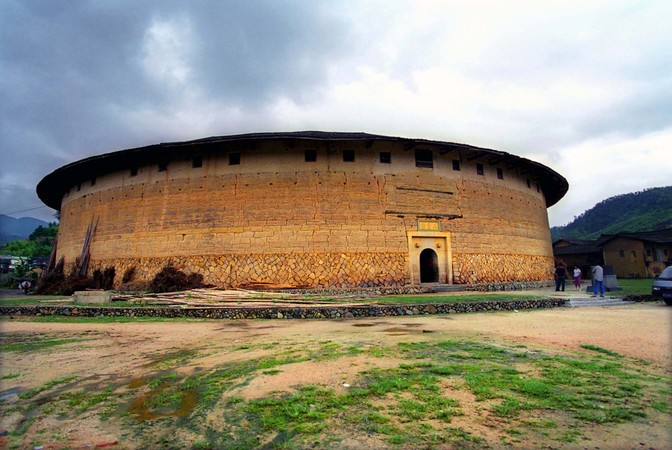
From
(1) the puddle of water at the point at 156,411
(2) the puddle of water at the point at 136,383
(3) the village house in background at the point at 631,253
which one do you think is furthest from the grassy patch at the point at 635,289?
(2) the puddle of water at the point at 136,383

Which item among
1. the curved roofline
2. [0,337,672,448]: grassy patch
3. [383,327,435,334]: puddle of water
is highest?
the curved roofline

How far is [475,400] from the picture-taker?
3.29m

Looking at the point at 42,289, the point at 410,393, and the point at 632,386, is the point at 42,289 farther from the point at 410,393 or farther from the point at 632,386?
the point at 632,386

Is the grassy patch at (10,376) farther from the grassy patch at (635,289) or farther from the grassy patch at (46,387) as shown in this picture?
the grassy patch at (635,289)

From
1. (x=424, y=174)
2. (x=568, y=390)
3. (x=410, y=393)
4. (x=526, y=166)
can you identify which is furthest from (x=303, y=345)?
(x=526, y=166)

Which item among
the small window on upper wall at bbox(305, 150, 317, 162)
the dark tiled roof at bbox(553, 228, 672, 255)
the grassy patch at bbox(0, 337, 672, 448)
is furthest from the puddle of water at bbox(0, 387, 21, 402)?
the dark tiled roof at bbox(553, 228, 672, 255)

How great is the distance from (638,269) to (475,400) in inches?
1421

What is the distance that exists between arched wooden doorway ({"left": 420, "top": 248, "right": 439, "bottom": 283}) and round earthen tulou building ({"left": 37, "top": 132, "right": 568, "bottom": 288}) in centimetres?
6

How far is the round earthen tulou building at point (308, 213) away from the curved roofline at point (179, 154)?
0.30 ft

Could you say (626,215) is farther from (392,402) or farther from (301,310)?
(392,402)

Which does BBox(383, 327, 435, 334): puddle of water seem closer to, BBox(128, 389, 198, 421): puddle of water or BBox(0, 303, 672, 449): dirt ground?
BBox(0, 303, 672, 449): dirt ground

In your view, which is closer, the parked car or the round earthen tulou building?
the parked car

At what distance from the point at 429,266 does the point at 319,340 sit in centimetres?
1372

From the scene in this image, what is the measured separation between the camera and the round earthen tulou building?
1622 cm
